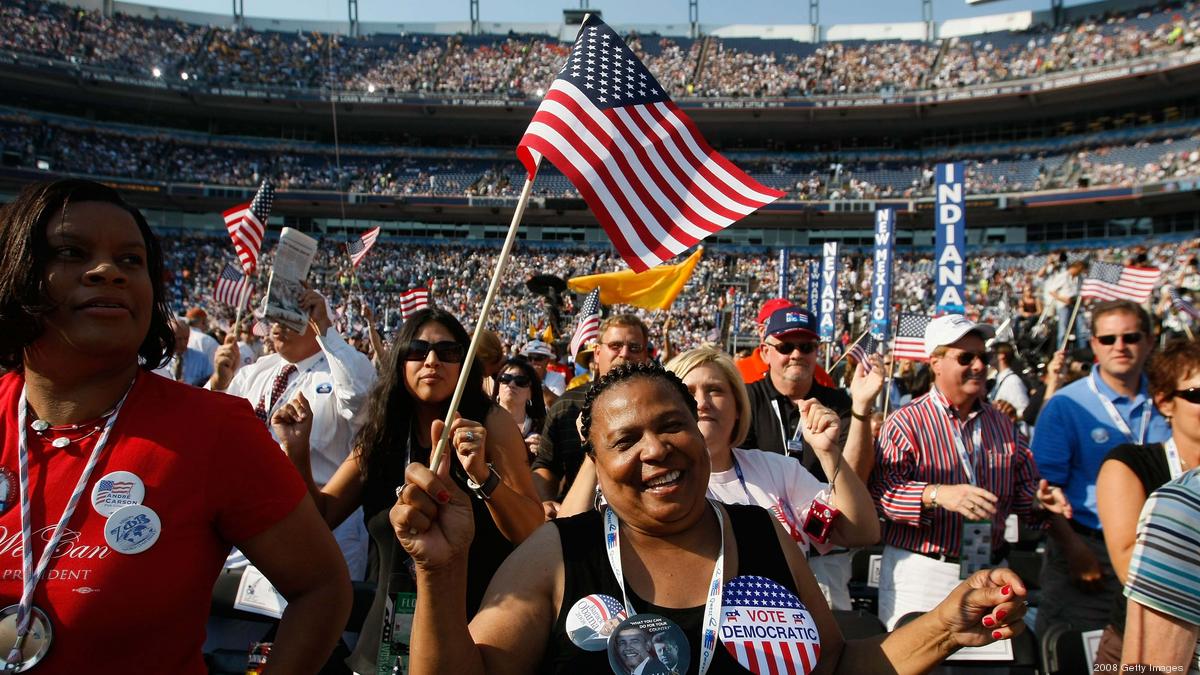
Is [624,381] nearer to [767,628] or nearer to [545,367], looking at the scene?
[767,628]

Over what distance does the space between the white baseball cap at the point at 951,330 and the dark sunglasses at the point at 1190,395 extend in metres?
1.58

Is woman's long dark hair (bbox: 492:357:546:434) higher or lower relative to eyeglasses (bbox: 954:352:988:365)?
lower

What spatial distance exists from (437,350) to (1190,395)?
2.86 m

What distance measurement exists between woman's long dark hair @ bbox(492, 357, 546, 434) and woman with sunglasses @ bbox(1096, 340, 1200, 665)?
4.19 meters

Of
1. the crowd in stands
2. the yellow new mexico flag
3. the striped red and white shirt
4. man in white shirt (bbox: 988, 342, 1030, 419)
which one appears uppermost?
the crowd in stands

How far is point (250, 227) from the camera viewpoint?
27.3 ft

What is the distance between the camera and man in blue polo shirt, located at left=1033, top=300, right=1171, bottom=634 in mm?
4277

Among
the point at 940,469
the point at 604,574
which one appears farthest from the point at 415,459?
the point at 940,469

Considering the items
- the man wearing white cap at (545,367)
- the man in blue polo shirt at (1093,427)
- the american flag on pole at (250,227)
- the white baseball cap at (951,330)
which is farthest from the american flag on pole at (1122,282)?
the american flag on pole at (250,227)

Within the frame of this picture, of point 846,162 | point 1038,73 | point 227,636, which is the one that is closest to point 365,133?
point 846,162

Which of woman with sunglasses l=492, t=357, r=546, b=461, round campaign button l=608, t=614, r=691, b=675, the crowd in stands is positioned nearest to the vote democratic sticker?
round campaign button l=608, t=614, r=691, b=675

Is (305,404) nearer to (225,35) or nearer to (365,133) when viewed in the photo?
(365,133)

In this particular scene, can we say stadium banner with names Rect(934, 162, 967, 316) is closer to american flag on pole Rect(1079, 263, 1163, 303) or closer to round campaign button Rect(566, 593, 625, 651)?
Answer: american flag on pole Rect(1079, 263, 1163, 303)

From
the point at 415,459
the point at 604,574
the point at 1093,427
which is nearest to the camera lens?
the point at 604,574
